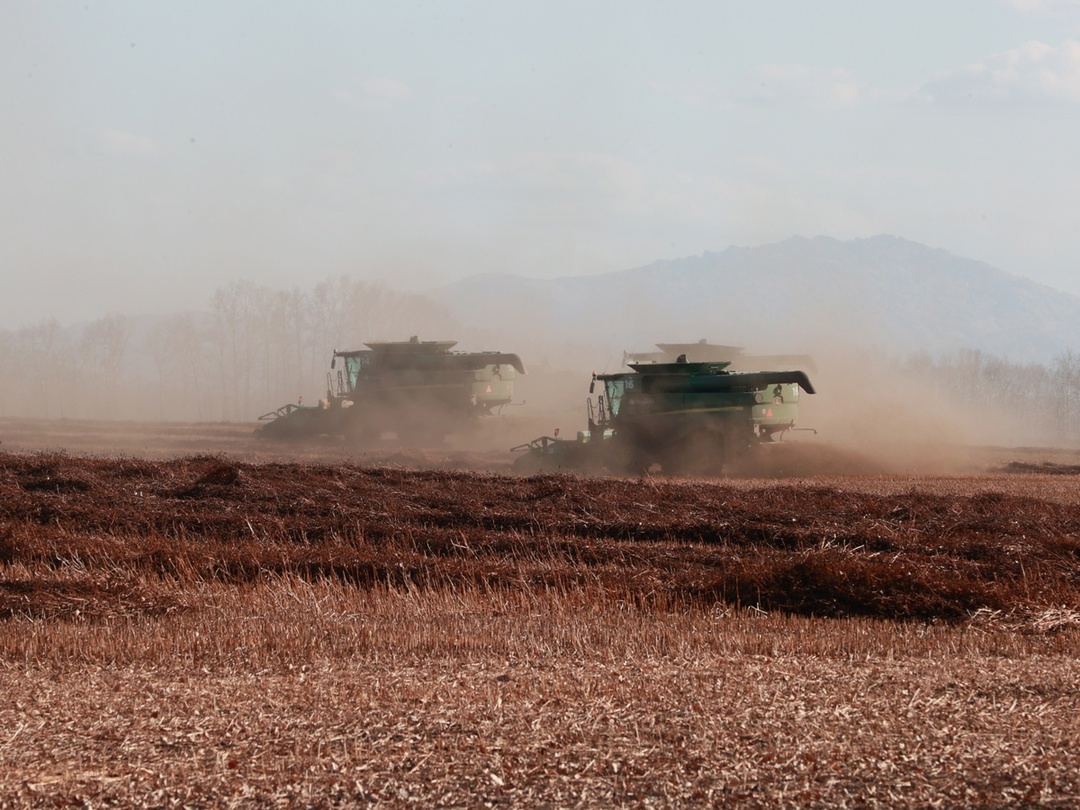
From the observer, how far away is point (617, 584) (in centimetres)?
1106

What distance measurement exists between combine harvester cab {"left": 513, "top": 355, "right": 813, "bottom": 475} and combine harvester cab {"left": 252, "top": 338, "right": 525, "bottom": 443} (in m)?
10.5

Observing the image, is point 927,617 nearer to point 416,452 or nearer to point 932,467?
point 932,467

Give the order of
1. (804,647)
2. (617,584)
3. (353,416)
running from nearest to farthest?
(804,647), (617,584), (353,416)

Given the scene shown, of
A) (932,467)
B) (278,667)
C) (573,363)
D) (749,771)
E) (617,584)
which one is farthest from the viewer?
(573,363)

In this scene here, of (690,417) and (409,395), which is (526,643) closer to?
(690,417)

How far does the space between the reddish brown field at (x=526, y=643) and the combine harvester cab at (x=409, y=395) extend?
1876cm

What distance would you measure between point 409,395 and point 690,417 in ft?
44.2

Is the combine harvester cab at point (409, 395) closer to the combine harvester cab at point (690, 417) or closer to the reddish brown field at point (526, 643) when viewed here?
the combine harvester cab at point (690, 417)

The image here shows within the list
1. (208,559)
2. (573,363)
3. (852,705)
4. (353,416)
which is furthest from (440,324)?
(852,705)

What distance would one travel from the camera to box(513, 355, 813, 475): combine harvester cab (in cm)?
2567

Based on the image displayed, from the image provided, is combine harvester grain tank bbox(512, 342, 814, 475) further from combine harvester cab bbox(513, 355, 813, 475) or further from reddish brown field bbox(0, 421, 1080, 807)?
reddish brown field bbox(0, 421, 1080, 807)

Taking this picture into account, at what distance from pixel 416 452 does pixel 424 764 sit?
88.9 ft

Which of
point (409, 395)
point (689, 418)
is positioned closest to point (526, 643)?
point (689, 418)

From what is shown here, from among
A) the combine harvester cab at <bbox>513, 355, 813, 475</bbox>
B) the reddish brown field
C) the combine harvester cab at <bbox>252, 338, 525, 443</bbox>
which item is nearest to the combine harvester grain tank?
the combine harvester cab at <bbox>513, 355, 813, 475</bbox>
